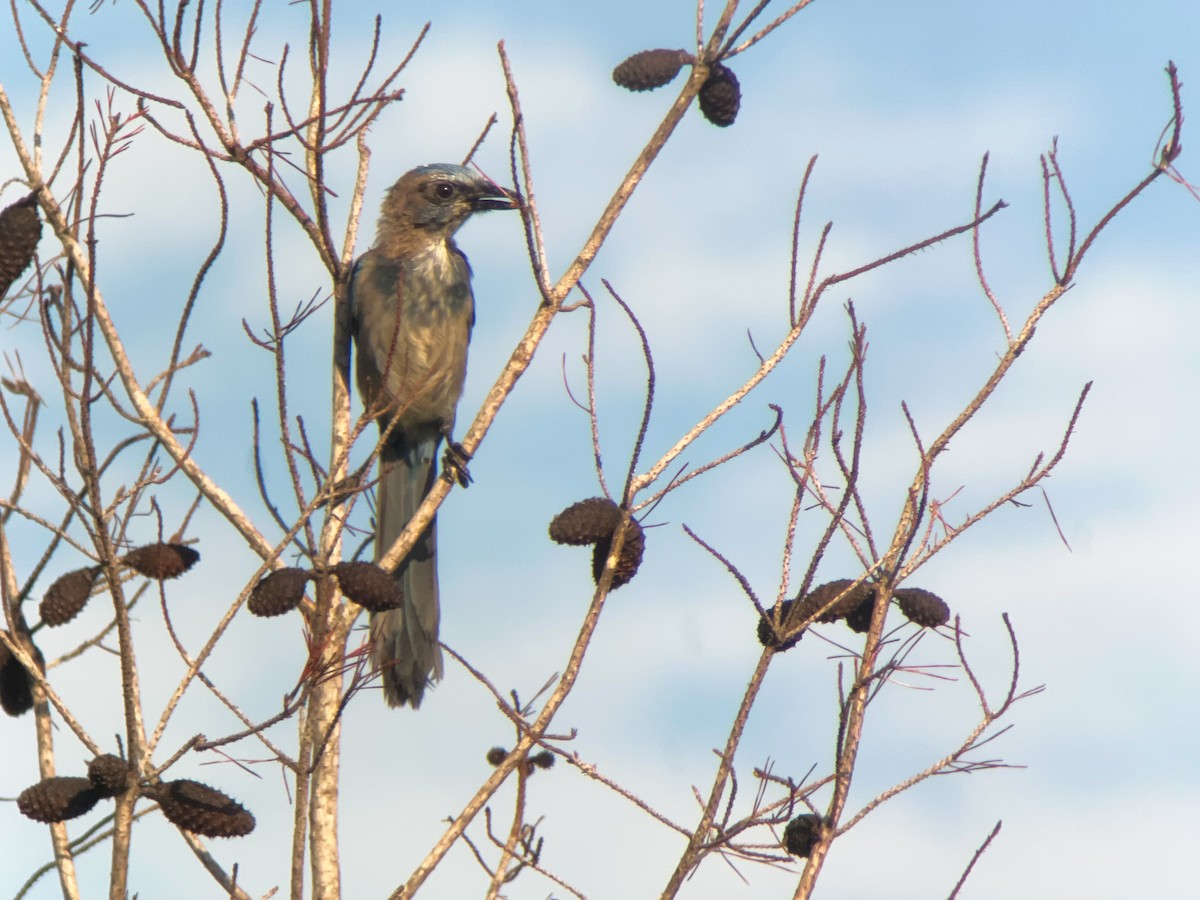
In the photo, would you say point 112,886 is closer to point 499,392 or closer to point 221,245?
point 221,245

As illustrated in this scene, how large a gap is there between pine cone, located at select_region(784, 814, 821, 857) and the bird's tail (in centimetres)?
161

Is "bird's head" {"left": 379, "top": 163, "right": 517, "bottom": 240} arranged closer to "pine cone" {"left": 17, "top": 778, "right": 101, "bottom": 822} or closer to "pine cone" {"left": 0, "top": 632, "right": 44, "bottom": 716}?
"pine cone" {"left": 0, "top": 632, "right": 44, "bottom": 716}

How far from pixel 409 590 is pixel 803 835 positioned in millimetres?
2652

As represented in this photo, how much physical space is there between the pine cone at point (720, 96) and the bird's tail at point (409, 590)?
1457 millimetres

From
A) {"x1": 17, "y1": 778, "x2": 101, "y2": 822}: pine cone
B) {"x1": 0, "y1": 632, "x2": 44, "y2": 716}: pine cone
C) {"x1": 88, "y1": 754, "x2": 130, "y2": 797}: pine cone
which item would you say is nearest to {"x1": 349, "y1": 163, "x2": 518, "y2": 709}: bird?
{"x1": 0, "y1": 632, "x2": 44, "y2": 716}: pine cone

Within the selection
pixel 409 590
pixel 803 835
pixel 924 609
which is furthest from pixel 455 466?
pixel 803 835

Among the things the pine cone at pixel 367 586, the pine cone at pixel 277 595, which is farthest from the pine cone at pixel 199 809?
the pine cone at pixel 367 586

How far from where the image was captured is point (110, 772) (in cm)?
273

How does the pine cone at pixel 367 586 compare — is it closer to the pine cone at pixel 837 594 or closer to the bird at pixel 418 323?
the pine cone at pixel 837 594

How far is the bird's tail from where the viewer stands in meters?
4.71

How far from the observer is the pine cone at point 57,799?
2.84m

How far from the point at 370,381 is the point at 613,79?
2.80m

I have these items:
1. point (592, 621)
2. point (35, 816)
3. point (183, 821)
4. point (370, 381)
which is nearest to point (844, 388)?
point (592, 621)

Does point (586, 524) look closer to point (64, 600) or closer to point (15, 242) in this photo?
point (64, 600)
